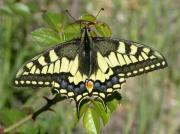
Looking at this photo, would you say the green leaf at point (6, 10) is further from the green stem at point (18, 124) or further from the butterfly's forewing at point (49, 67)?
the green stem at point (18, 124)

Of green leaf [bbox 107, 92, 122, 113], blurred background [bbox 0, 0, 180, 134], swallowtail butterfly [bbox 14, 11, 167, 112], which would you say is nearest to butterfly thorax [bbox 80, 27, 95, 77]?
swallowtail butterfly [bbox 14, 11, 167, 112]

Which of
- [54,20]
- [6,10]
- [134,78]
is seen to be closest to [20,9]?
[6,10]

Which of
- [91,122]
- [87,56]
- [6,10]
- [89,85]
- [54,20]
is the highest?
[6,10]

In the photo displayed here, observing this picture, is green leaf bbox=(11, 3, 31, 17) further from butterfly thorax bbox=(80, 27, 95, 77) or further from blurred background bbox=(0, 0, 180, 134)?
blurred background bbox=(0, 0, 180, 134)

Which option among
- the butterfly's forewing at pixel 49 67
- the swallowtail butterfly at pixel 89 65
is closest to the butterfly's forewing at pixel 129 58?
the swallowtail butterfly at pixel 89 65

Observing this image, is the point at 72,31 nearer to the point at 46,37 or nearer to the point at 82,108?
the point at 46,37

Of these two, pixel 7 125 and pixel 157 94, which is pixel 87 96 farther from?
pixel 157 94
